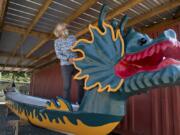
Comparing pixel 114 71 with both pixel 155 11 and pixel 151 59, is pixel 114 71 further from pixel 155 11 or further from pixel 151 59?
pixel 155 11

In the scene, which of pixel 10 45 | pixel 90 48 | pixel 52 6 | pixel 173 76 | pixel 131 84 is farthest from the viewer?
pixel 10 45

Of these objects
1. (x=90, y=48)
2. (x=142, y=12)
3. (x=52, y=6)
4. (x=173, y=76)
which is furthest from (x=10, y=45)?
(x=173, y=76)

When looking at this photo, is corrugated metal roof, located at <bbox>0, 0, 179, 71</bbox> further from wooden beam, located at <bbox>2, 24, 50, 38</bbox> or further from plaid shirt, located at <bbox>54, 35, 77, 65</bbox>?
plaid shirt, located at <bbox>54, 35, 77, 65</bbox>

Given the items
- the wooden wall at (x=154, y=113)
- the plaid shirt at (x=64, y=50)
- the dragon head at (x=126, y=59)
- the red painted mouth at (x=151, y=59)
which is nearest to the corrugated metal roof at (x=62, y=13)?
the wooden wall at (x=154, y=113)

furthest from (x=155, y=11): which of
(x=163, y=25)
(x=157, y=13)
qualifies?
(x=163, y=25)

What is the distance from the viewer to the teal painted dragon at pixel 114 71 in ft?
6.49

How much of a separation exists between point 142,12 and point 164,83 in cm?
237

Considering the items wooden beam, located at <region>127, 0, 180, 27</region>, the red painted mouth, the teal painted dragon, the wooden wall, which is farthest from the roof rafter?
the red painted mouth

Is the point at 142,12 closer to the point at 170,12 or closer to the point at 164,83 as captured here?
the point at 170,12

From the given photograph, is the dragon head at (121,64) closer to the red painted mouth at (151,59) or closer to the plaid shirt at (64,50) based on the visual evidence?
the red painted mouth at (151,59)

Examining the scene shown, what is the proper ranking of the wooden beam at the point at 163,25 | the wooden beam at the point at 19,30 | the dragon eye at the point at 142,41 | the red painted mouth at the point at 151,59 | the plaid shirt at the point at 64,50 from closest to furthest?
the red painted mouth at the point at 151,59 < the dragon eye at the point at 142,41 < the plaid shirt at the point at 64,50 < the wooden beam at the point at 163,25 < the wooden beam at the point at 19,30

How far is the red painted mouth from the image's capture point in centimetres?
195

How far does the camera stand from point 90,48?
8.55ft

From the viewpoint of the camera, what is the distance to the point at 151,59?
215cm
